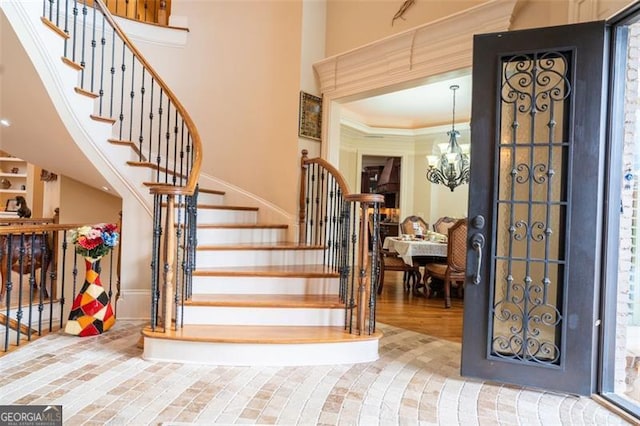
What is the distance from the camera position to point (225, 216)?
3.95 m

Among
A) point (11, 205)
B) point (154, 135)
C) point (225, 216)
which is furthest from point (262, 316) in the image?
point (11, 205)

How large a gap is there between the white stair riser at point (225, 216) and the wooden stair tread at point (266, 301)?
3.54 ft

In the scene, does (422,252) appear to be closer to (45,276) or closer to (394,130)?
(394,130)

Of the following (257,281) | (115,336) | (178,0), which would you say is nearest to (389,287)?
(257,281)

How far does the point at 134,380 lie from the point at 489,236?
2310 mm

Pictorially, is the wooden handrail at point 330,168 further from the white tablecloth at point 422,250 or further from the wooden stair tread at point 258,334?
the white tablecloth at point 422,250

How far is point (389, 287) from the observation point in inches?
216

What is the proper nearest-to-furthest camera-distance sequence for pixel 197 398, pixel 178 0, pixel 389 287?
1. pixel 197 398
2. pixel 178 0
3. pixel 389 287

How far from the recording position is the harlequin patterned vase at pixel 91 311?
2.92 metres

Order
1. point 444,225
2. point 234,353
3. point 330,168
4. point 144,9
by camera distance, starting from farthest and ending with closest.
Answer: point 444,225 < point 144,9 < point 330,168 < point 234,353

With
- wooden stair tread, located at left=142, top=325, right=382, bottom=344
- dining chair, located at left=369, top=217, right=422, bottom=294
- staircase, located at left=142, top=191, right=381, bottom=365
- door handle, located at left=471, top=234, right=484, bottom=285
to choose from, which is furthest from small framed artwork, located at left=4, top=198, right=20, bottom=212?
door handle, located at left=471, top=234, right=484, bottom=285

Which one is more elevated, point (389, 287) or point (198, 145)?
point (198, 145)

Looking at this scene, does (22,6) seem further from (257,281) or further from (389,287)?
(389,287)

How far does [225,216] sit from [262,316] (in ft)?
5.02
